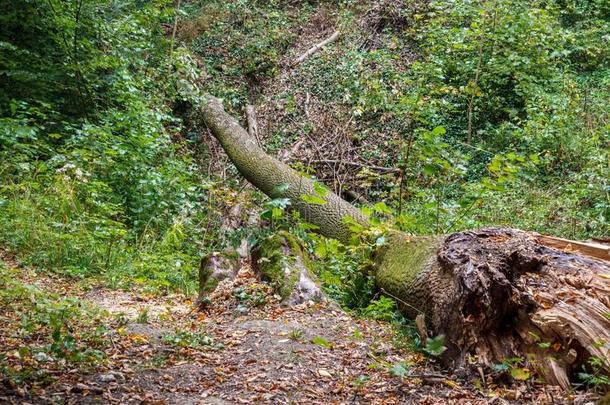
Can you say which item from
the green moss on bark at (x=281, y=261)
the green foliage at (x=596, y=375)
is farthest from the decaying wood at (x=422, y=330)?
the green moss on bark at (x=281, y=261)

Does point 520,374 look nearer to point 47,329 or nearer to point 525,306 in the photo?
point 525,306

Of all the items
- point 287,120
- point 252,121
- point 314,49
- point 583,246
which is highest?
point 314,49

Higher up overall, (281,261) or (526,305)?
(526,305)

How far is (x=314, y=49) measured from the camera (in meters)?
13.6

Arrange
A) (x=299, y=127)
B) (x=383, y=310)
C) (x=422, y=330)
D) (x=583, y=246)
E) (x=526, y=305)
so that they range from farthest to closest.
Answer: (x=299, y=127), (x=383, y=310), (x=583, y=246), (x=422, y=330), (x=526, y=305)

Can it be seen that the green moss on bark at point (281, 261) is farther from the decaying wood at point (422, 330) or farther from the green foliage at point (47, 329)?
the green foliage at point (47, 329)

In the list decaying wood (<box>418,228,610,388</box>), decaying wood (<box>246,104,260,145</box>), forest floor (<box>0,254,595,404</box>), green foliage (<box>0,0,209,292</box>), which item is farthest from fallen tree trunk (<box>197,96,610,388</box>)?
decaying wood (<box>246,104,260,145</box>)

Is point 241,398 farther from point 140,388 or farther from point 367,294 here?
point 367,294

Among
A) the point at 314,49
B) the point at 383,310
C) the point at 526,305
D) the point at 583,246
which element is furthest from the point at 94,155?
the point at 314,49

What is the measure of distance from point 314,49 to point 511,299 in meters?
11.0

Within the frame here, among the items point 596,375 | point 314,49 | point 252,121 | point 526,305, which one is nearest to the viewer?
point 596,375

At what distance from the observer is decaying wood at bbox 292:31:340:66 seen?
43.9 ft

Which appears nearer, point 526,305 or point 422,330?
point 526,305

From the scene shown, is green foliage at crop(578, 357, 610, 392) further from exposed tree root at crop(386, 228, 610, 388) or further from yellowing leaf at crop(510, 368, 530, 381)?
yellowing leaf at crop(510, 368, 530, 381)
